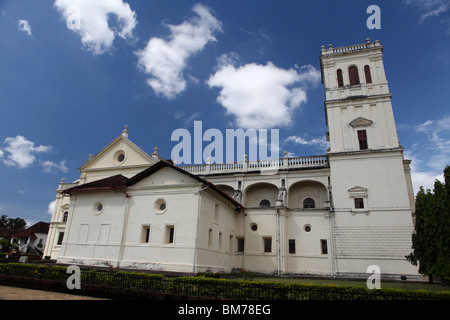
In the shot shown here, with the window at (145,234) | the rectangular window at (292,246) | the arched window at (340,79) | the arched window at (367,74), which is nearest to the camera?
the window at (145,234)

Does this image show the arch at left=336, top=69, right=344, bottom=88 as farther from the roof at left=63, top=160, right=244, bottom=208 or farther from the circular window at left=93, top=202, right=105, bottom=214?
the circular window at left=93, top=202, right=105, bottom=214

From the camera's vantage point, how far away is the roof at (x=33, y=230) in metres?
58.2

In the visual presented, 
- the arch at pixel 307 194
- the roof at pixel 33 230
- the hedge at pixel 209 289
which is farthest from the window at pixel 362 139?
the roof at pixel 33 230

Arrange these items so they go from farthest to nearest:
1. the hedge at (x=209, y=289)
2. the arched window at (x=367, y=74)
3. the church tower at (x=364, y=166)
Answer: the arched window at (x=367, y=74) → the church tower at (x=364, y=166) → the hedge at (x=209, y=289)

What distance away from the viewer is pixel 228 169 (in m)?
33.8

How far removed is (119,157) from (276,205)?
18661 millimetres

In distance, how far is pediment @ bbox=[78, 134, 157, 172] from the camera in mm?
31672

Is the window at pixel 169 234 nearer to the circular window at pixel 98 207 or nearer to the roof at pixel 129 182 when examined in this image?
the roof at pixel 129 182

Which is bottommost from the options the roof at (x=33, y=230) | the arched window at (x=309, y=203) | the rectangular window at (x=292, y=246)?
the rectangular window at (x=292, y=246)

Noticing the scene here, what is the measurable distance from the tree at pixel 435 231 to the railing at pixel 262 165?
11396 millimetres

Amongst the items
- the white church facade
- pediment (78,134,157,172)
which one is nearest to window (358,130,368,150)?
the white church facade
